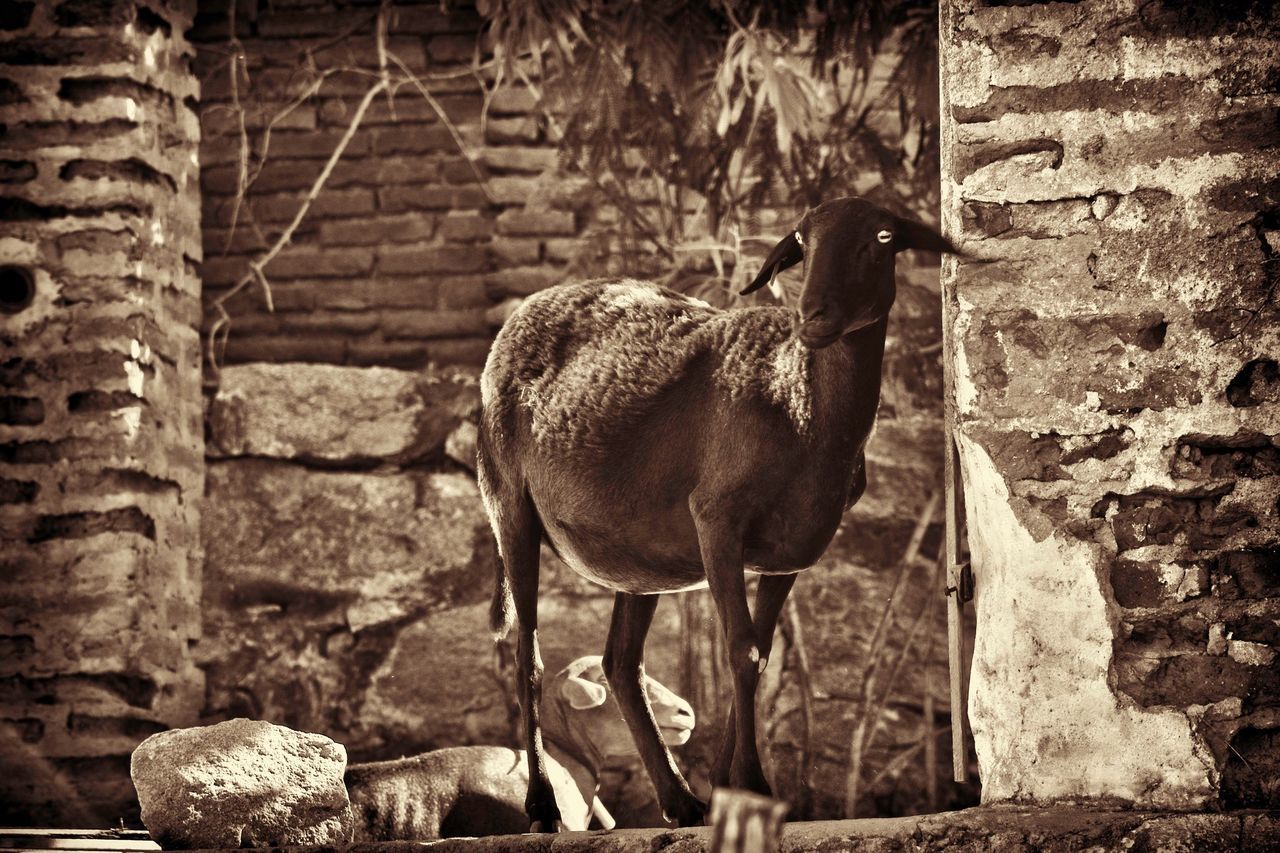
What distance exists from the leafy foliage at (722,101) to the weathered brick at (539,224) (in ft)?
0.63

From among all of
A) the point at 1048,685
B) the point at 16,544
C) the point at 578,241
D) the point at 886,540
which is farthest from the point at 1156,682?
the point at 16,544

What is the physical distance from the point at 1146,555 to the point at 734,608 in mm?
921

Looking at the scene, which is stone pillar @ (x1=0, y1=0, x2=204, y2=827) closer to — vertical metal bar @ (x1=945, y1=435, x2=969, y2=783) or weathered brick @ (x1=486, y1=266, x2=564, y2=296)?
weathered brick @ (x1=486, y1=266, x2=564, y2=296)

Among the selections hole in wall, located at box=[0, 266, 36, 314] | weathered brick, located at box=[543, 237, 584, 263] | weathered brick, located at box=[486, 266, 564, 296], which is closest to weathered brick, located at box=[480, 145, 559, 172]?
weathered brick, located at box=[543, 237, 584, 263]

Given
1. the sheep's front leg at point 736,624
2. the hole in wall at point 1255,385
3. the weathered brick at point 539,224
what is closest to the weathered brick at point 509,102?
the weathered brick at point 539,224

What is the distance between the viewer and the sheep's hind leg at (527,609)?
153 inches

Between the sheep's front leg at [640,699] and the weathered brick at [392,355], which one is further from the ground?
the weathered brick at [392,355]

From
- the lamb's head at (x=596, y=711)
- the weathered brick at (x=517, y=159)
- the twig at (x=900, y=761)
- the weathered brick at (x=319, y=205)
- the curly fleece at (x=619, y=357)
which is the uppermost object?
the weathered brick at (x=517, y=159)

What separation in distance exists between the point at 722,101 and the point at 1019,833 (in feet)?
10.6

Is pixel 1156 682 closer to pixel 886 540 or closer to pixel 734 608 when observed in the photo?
pixel 734 608

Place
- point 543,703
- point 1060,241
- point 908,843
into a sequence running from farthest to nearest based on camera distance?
point 543,703
point 1060,241
point 908,843

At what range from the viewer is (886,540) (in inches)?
224

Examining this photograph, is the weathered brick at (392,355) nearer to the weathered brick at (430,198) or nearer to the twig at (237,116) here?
the weathered brick at (430,198)

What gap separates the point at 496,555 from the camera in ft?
13.8
